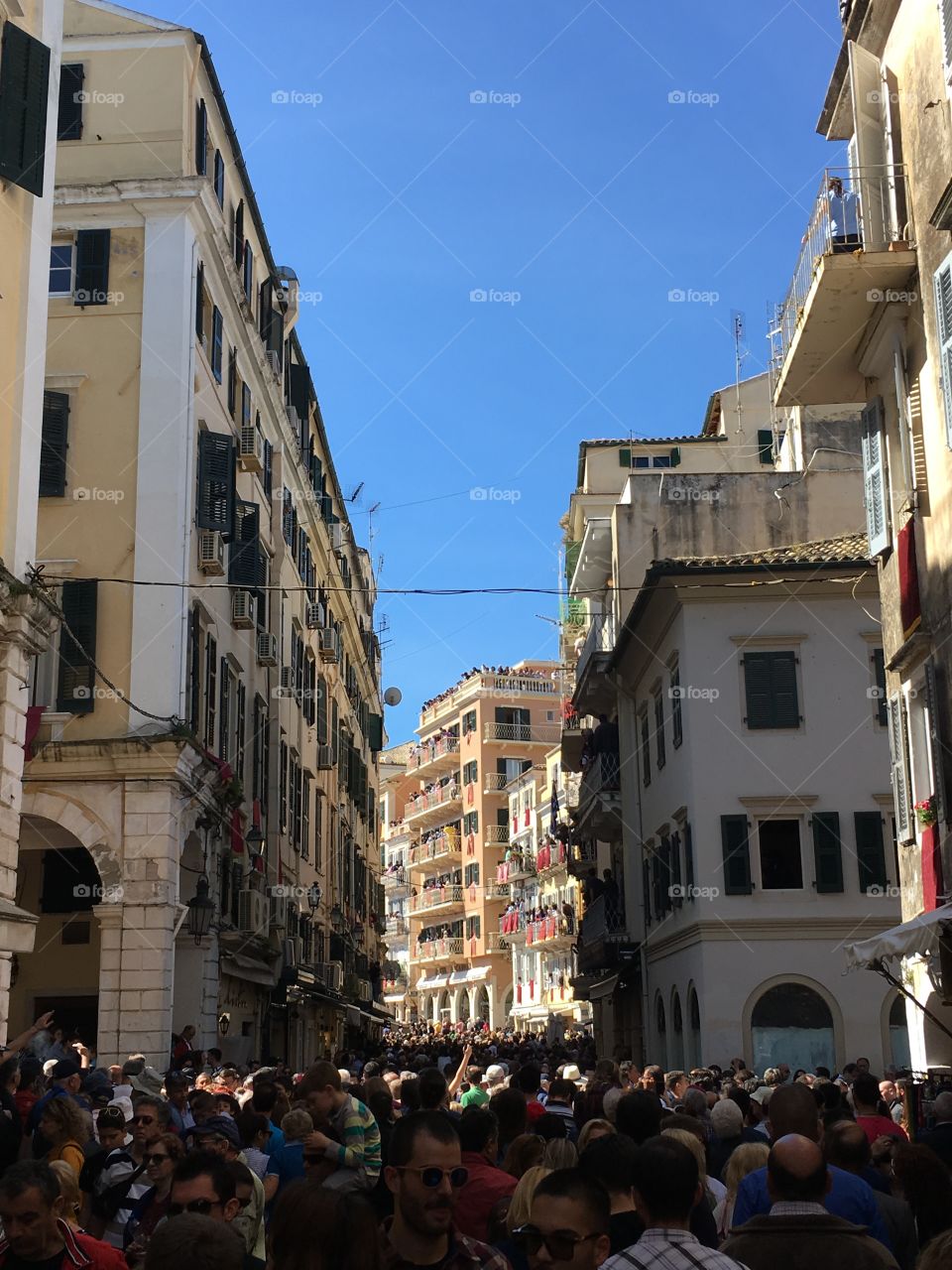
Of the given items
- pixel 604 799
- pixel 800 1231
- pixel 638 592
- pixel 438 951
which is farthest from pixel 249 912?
pixel 438 951

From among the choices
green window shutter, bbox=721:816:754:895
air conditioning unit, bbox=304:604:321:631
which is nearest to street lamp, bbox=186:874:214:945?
green window shutter, bbox=721:816:754:895

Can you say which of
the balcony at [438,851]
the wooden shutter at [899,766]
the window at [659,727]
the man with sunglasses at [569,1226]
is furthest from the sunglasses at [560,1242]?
the balcony at [438,851]

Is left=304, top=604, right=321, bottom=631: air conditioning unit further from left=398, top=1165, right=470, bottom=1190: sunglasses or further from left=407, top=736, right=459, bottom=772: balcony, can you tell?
left=407, top=736, right=459, bottom=772: balcony

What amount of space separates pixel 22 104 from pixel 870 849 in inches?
730

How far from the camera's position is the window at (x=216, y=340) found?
27.0 m

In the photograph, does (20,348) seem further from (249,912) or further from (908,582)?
(249,912)

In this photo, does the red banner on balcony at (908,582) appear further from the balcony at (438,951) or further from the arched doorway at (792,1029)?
the balcony at (438,951)

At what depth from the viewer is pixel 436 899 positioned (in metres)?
91.4

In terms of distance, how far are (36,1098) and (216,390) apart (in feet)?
58.2

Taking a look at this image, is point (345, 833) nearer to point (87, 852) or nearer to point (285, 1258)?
point (87, 852)

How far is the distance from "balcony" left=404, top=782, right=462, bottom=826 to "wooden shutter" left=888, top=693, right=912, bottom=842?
238ft

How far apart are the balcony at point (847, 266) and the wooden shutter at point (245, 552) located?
12162mm

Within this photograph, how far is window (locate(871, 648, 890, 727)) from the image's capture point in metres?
27.8

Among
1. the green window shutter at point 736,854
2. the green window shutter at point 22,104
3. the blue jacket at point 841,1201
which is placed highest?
the green window shutter at point 22,104
